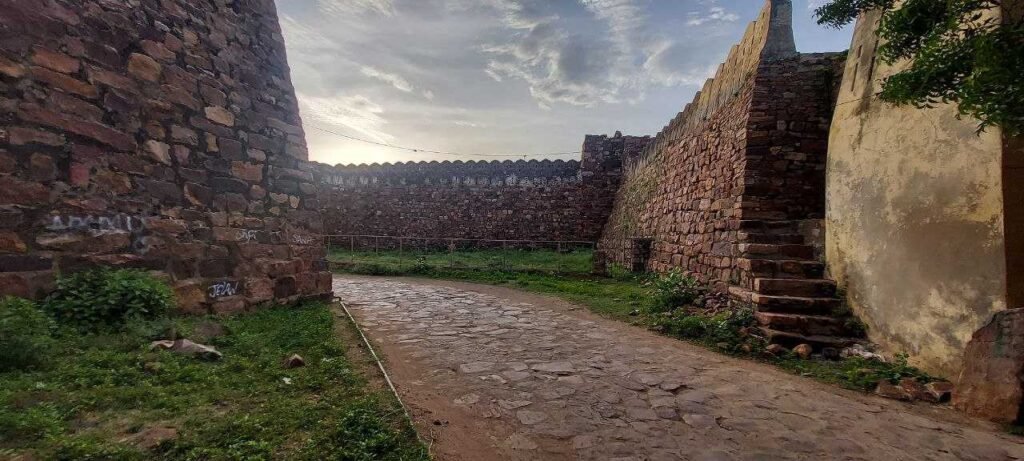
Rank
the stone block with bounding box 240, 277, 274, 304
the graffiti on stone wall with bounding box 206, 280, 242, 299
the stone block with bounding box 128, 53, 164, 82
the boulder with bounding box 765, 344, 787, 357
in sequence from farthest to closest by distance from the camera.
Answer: the stone block with bounding box 240, 277, 274, 304, the graffiti on stone wall with bounding box 206, 280, 242, 299, the boulder with bounding box 765, 344, 787, 357, the stone block with bounding box 128, 53, 164, 82

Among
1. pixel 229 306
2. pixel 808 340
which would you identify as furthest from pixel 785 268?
pixel 229 306

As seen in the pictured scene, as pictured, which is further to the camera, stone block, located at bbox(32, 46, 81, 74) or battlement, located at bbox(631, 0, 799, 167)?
battlement, located at bbox(631, 0, 799, 167)

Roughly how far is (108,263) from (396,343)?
2990 millimetres

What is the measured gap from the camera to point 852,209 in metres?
5.50

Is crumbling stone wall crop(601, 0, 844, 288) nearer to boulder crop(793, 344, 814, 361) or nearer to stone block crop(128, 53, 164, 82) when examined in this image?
boulder crop(793, 344, 814, 361)

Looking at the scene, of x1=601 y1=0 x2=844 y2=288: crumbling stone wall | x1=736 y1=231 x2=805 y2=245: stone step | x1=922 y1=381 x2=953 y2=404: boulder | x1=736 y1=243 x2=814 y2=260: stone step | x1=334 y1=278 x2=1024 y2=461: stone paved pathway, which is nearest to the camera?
x1=334 y1=278 x2=1024 y2=461: stone paved pathway

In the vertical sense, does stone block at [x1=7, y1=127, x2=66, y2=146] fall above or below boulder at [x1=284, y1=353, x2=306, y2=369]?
above

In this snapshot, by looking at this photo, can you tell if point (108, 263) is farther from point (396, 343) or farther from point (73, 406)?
point (396, 343)

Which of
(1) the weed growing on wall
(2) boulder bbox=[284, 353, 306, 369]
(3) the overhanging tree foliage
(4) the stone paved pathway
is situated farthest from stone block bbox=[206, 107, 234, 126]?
(3) the overhanging tree foliage

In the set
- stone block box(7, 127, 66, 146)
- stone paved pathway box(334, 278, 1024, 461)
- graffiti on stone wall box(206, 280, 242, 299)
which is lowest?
stone paved pathway box(334, 278, 1024, 461)

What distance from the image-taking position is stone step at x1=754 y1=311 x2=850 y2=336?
208 inches

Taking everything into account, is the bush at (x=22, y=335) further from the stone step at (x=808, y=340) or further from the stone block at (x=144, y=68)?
the stone step at (x=808, y=340)

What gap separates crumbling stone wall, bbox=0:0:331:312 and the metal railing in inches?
270

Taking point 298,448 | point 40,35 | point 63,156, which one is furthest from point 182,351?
point 40,35
